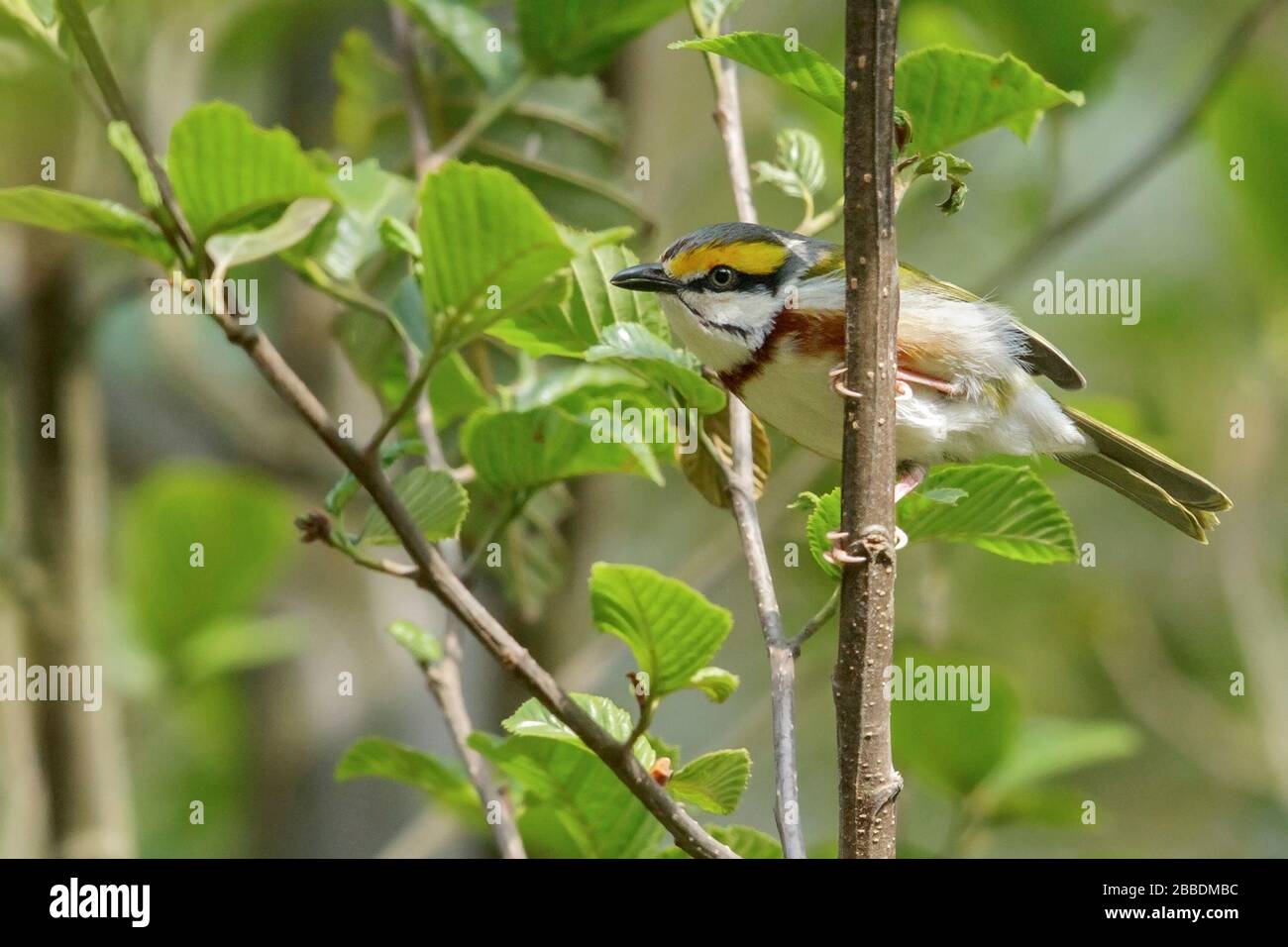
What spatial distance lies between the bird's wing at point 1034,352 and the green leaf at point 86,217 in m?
1.50

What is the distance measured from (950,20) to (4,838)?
3085 mm

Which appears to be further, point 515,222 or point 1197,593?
point 1197,593

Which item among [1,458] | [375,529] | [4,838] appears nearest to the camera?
[375,529]

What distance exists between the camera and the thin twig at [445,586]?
1584 millimetres

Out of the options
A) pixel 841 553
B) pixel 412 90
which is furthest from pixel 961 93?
pixel 412 90

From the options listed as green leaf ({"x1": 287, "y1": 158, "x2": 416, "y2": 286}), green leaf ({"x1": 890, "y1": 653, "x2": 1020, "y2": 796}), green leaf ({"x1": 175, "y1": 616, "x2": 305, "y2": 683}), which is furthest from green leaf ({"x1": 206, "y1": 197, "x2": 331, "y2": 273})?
green leaf ({"x1": 175, "y1": 616, "x2": 305, "y2": 683})

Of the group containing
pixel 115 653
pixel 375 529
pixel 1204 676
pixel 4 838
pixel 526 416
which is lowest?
pixel 1204 676

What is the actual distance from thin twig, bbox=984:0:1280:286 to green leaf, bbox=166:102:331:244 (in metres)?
1.83

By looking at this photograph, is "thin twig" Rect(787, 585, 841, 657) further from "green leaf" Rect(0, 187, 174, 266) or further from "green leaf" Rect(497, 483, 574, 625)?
"green leaf" Rect(497, 483, 574, 625)

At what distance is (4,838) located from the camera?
137 inches

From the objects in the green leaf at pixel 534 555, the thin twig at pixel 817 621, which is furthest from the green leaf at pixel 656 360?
the green leaf at pixel 534 555

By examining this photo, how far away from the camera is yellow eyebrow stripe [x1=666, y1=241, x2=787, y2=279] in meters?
2.61

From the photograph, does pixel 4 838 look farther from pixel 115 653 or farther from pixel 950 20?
pixel 950 20
